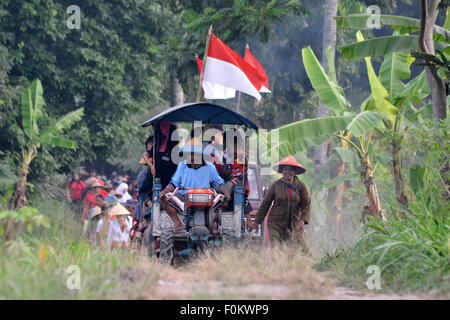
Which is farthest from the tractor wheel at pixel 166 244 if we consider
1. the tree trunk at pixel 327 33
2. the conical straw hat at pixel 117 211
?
the tree trunk at pixel 327 33

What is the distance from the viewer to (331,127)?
11.3 metres

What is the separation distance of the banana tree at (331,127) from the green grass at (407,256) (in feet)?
5.38

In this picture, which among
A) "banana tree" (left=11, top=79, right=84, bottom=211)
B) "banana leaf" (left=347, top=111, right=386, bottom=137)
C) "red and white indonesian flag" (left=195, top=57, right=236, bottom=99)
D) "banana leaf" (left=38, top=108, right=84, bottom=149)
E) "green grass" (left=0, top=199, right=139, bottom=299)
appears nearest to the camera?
"green grass" (left=0, top=199, right=139, bottom=299)

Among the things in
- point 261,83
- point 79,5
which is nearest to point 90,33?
point 79,5

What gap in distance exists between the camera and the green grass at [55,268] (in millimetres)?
6875

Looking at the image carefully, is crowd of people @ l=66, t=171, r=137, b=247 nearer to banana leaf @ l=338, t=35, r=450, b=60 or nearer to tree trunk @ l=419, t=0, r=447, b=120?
banana leaf @ l=338, t=35, r=450, b=60

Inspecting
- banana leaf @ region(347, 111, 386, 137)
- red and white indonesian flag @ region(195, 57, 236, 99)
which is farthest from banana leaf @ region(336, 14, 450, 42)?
red and white indonesian flag @ region(195, 57, 236, 99)

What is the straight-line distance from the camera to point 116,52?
901 inches

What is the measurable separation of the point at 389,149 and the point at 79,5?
46.6 ft

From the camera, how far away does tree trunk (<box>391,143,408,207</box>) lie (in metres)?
10.8

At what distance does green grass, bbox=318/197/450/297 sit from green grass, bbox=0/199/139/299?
111 inches

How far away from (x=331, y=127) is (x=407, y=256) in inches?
131

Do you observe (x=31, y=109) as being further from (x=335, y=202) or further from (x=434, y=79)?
(x=335, y=202)

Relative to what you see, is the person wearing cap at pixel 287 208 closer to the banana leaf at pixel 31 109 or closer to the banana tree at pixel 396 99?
the banana tree at pixel 396 99
